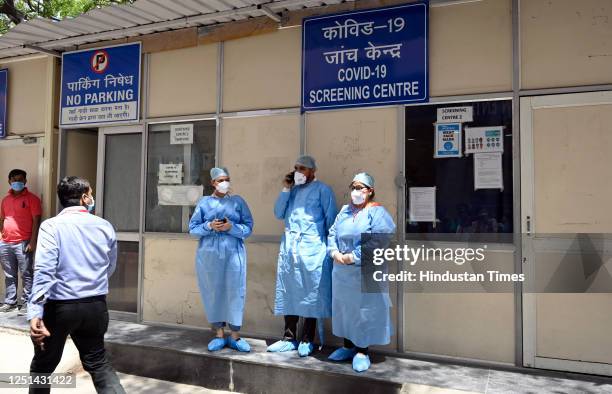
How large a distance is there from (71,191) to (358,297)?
2.24 meters

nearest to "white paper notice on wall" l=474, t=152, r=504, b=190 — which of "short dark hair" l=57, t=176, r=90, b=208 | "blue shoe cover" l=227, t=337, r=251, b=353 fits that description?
"blue shoe cover" l=227, t=337, r=251, b=353

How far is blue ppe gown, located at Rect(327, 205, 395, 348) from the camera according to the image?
12.9ft

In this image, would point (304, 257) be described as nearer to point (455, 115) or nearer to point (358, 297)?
point (358, 297)

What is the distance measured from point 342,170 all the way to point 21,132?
464 cm

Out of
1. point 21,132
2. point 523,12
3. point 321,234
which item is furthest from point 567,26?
point 21,132

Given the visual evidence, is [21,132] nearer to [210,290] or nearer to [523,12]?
[210,290]

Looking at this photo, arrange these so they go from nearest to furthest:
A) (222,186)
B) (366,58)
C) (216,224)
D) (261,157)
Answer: (216,224) → (222,186) → (366,58) → (261,157)

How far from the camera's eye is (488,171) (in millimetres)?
4188

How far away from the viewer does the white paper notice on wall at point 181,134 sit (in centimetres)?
550

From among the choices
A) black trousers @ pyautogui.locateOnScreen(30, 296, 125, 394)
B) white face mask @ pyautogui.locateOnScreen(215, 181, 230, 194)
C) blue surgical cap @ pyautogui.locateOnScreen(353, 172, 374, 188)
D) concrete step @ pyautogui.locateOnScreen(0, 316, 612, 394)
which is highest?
blue surgical cap @ pyautogui.locateOnScreen(353, 172, 374, 188)

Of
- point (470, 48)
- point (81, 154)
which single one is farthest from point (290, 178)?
point (81, 154)

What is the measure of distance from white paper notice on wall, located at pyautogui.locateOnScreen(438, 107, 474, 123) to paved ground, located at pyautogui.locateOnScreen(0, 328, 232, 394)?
3052mm

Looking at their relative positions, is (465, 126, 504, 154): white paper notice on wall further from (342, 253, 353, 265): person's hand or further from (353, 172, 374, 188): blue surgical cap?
(342, 253, 353, 265): person's hand

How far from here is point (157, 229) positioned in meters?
5.61
